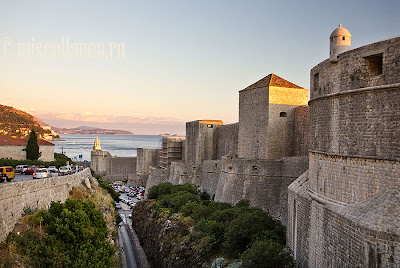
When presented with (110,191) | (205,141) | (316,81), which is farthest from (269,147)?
(110,191)

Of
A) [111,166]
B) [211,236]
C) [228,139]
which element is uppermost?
[228,139]

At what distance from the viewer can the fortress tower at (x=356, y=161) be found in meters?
7.90

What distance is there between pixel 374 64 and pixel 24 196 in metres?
13.2

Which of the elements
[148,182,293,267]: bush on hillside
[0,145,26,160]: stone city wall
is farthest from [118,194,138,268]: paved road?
[0,145,26,160]: stone city wall

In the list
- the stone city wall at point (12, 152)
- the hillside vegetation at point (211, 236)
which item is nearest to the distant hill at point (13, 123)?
the stone city wall at point (12, 152)

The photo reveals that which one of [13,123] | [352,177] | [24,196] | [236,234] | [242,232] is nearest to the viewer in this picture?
[352,177]

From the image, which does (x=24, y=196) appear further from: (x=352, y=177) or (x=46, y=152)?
(x=46, y=152)

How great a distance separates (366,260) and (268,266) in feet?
16.0

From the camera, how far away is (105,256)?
14.1 m

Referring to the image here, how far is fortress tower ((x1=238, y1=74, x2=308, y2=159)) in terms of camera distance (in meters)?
21.9

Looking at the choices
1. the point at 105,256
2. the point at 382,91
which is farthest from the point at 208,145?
the point at 382,91

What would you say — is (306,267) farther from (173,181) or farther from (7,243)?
(173,181)

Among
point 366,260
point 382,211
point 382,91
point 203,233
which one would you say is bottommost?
point 203,233

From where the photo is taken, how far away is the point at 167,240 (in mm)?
21562
